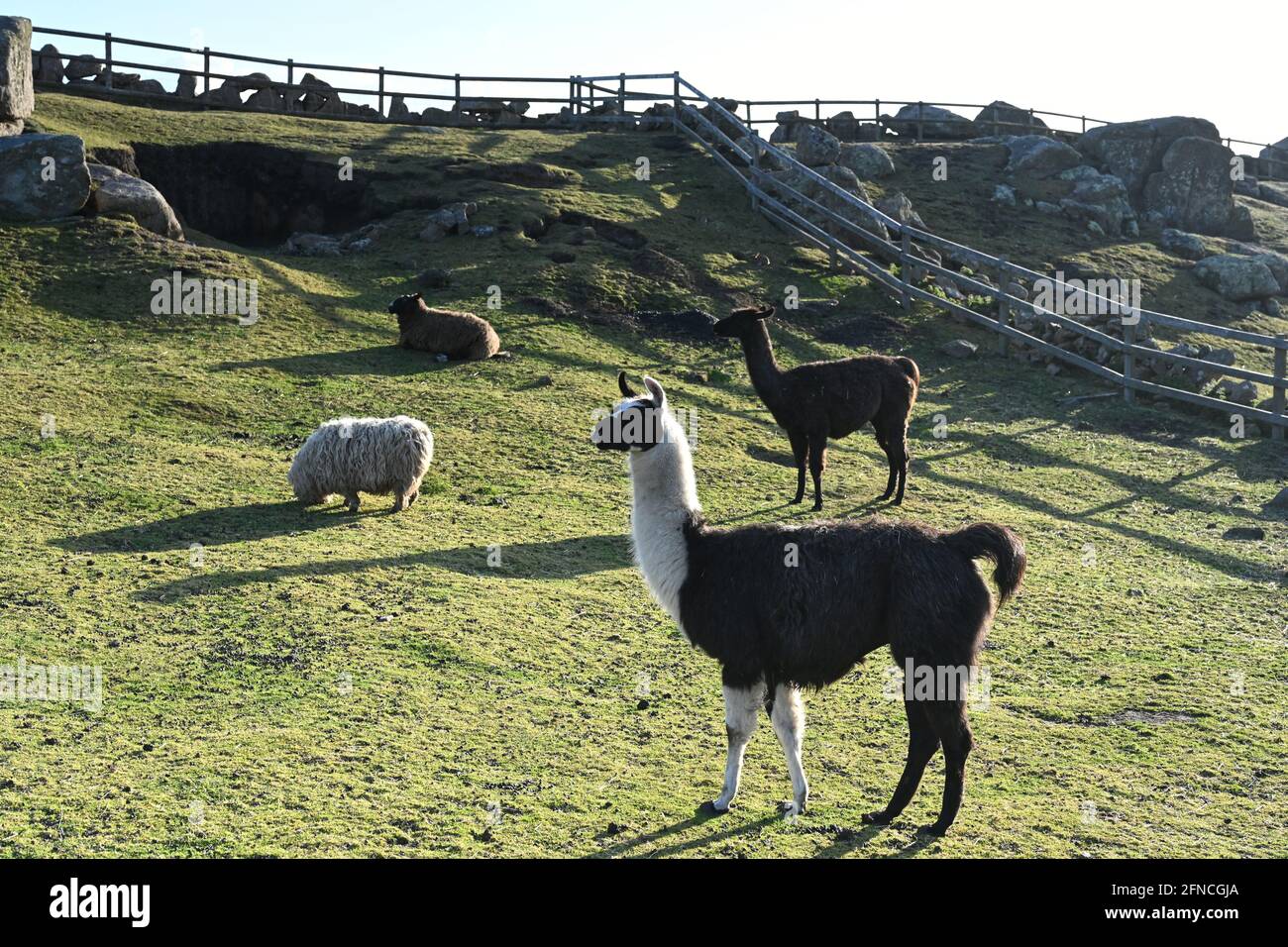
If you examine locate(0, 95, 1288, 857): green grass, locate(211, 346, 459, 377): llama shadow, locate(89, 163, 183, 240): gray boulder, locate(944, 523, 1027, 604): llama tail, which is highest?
locate(89, 163, 183, 240): gray boulder

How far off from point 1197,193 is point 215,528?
33865 millimetres

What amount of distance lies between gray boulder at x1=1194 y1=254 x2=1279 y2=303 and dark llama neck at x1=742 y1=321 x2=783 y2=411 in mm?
20050

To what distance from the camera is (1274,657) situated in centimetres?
1025

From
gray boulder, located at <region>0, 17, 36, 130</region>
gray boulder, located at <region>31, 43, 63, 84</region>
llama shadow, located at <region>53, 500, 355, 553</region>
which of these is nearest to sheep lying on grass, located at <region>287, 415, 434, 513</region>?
llama shadow, located at <region>53, 500, 355, 553</region>

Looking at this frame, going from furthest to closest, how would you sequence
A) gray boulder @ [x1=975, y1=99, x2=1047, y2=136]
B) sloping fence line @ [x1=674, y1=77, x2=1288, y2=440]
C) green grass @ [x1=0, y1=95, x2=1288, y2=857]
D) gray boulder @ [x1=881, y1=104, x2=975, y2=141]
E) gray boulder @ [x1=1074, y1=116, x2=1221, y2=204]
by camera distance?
gray boulder @ [x1=975, y1=99, x2=1047, y2=136] < gray boulder @ [x1=881, y1=104, x2=975, y2=141] < gray boulder @ [x1=1074, y1=116, x2=1221, y2=204] < sloping fence line @ [x1=674, y1=77, x2=1288, y2=440] < green grass @ [x1=0, y1=95, x2=1288, y2=857]

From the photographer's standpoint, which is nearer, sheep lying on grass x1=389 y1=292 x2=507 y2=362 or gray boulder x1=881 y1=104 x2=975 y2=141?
sheep lying on grass x1=389 y1=292 x2=507 y2=362

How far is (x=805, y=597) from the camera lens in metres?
6.95

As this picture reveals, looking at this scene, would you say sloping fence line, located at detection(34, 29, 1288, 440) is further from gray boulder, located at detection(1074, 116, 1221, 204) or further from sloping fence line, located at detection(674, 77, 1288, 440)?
gray boulder, located at detection(1074, 116, 1221, 204)

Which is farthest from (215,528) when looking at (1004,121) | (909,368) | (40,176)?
(1004,121)

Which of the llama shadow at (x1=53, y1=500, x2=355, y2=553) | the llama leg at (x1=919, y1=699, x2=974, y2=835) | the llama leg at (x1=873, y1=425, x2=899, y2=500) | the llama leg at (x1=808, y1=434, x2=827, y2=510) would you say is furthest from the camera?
the llama leg at (x1=873, y1=425, x2=899, y2=500)

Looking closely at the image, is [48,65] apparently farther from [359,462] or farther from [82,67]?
[359,462]

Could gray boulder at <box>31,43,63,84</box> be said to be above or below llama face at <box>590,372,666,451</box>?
above

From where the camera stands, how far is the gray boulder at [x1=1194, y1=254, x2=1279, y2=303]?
100 feet

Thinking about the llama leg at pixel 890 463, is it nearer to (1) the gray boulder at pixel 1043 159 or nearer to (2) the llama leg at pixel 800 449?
(2) the llama leg at pixel 800 449
